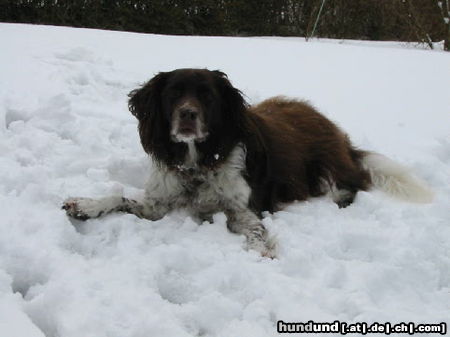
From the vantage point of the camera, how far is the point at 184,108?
378cm

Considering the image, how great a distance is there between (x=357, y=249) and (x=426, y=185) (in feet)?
4.77

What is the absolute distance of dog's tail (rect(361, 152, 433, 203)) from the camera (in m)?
4.35

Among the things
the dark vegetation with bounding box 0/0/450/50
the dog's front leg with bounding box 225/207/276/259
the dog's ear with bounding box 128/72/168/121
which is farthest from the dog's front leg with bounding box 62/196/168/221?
the dark vegetation with bounding box 0/0/450/50

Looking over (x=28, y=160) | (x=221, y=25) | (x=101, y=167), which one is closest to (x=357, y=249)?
(x=101, y=167)

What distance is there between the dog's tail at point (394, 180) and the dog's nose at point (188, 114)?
72.8 inches

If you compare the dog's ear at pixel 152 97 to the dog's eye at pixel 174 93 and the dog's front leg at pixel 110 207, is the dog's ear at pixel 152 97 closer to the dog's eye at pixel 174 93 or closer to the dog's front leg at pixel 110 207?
the dog's eye at pixel 174 93

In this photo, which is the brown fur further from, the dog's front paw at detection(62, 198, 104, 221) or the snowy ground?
the dog's front paw at detection(62, 198, 104, 221)

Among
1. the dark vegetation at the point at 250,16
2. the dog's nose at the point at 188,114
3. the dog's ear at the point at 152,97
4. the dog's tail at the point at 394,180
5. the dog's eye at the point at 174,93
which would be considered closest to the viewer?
the dog's nose at the point at 188,114

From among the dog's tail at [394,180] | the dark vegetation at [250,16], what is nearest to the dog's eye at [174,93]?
the dog's tail at [394,180]

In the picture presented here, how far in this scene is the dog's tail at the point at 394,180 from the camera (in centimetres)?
435

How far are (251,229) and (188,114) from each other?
0.90 metres

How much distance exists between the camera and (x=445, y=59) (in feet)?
28.4

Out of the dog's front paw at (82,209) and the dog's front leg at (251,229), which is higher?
the dog's front paw at (82,209)

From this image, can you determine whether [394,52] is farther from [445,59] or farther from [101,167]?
[101,167]
